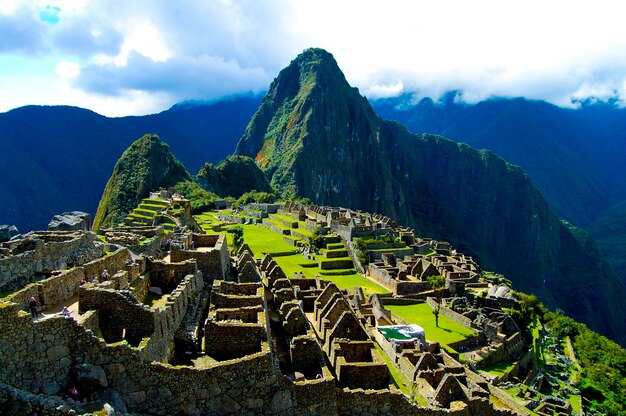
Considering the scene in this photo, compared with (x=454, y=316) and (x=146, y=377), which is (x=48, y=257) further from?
(x=454, y=316)

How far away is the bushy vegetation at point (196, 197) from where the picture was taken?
98750mm

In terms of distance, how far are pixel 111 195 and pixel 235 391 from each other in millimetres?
113162

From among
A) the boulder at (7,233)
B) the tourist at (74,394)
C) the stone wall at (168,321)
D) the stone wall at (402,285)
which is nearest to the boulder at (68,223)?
the boulder at (7,233)

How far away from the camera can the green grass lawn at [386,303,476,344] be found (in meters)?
36.4

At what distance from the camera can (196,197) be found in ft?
357

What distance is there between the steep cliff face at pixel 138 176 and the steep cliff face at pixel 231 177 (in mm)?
10692

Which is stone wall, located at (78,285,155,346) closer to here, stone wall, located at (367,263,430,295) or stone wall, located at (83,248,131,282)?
stone wall, located at (83,248,131,282)

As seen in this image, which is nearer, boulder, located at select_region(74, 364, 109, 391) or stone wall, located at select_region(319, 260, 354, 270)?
boulder, located at select_region(74, 364, 109, 391)

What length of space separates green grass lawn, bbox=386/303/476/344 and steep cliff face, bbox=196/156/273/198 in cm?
10802

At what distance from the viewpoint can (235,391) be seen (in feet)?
41.0

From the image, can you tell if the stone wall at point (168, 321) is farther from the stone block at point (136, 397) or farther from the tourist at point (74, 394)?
the tourist at point (74, 394)

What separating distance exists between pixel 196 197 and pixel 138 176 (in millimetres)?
21380

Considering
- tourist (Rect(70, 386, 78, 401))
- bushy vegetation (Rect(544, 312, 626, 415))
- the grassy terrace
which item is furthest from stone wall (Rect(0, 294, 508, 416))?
bushy vegetation (Rect(544, 312, 626, 415))

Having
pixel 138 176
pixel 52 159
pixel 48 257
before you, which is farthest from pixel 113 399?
pixel 52 159
